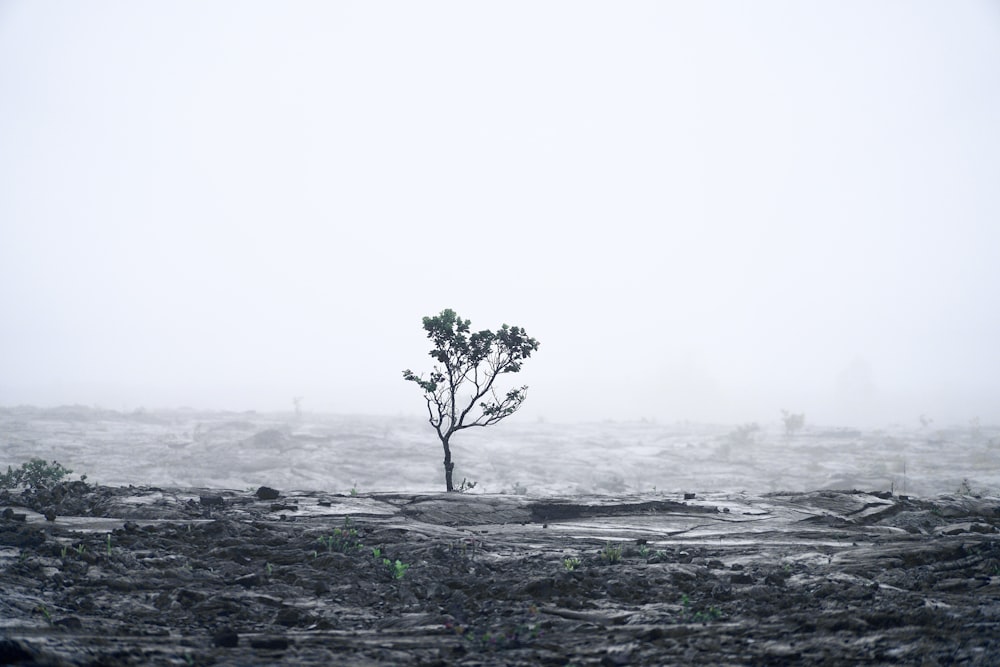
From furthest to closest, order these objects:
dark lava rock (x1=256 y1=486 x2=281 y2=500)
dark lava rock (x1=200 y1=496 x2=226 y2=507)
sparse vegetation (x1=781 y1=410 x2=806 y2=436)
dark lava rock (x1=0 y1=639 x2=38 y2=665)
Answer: sparse vegetation (x1=781 y1=410 x2=806 y2=436)
dark lava rock (x1=256 y1=486 x2=281 y2=500)
dark lava rock (x1=200 y1=496 x2=226 y2=507)
dark lava rock (x1=0 y1=639 x2=38 y2=665)

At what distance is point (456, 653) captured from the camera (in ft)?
32.5

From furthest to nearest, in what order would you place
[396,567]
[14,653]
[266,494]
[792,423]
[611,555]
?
[792,423], [266,494], [611,555], [396,567], [14,653]

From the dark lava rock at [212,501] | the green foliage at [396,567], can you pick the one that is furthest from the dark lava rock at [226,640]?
the dark lava rock at [212,501]

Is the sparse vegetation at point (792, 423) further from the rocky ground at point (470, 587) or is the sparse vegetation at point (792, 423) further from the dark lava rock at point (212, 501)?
the dark lava rock at point (212, 501)

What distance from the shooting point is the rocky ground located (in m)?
9.81

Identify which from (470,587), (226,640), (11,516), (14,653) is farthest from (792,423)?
(14,653)

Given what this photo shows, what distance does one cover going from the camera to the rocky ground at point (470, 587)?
9.81m

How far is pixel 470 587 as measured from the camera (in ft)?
43.8

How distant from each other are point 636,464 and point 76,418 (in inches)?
3303

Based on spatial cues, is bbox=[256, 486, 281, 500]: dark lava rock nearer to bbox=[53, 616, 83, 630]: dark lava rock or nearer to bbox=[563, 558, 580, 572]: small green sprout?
bbox=[53, 616, 83, 630]: dark lava rock

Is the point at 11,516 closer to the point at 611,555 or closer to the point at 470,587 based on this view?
the point at 470,587

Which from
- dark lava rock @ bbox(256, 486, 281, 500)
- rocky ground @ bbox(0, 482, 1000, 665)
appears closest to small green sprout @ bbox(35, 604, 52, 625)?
rocky ground @ bbox(0, 482, 1000, 665)

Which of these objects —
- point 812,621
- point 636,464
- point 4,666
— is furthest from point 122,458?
point 812,621

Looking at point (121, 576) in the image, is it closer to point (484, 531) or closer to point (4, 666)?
point (4, 666)
